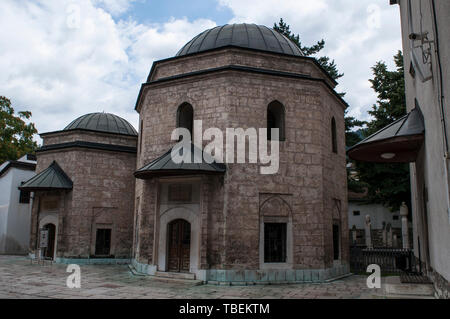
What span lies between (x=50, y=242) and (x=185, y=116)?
853 centimetres

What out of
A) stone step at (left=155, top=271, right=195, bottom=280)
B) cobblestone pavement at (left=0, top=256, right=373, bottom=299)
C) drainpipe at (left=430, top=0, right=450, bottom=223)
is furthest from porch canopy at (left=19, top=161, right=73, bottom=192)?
drainpipe at (left=430, top=0, right=450, bottom=223)

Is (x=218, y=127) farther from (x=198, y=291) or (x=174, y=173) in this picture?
(x=198, y=291)

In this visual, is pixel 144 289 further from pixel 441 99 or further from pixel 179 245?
pixel 441 99

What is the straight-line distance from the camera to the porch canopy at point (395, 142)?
611 centimetres

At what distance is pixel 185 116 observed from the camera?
11.9 meters

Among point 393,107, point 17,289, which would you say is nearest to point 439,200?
point 17,289

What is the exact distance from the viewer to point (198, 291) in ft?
28.7

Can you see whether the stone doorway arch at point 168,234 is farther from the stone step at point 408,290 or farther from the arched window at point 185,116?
the stone step at point 408,290

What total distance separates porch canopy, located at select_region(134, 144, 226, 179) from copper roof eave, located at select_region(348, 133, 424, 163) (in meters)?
3.95

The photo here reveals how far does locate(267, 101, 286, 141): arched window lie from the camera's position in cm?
1097

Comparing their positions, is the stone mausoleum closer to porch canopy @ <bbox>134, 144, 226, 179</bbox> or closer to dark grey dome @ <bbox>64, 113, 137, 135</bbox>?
porch canopy @ <bbox>134, 144, 226, 179</bbox>

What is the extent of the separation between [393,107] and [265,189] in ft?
37.9


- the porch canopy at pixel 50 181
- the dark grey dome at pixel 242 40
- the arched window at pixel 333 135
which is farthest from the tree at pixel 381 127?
the porch canopy at pixel 50 181

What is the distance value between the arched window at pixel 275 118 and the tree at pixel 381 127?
8997 millimetres
